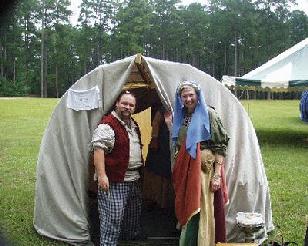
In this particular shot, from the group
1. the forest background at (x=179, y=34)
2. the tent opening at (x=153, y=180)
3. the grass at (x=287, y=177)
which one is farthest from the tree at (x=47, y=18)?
the tent opening at (x=153, y=180)

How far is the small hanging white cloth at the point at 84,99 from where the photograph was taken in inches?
188

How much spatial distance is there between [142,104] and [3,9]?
469 centimetres

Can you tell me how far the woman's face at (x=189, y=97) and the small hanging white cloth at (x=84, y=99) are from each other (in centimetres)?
104

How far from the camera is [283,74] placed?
1284 cm

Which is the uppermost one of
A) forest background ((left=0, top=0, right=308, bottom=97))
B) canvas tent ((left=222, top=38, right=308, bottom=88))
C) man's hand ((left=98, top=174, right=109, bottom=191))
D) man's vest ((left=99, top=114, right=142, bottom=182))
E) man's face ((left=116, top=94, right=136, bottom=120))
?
forest background ((left=0, top=0, right=308, bottom=97))

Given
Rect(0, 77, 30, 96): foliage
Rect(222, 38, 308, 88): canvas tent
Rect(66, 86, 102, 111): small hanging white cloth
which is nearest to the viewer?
Rect(66, 86, 102, 111): small hanging white cloth

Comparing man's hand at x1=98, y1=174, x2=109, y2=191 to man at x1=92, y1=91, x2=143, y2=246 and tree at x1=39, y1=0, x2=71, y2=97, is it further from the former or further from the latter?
tree at x1=39, y1=0, x2=71, y2=97

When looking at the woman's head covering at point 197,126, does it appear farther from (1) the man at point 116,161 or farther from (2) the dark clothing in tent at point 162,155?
(2) the dark clothing in tent at point 162,155

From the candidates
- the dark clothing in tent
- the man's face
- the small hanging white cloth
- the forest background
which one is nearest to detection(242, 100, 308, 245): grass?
the dark clothing in tent

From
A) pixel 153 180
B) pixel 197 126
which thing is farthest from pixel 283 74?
pixel 197 126

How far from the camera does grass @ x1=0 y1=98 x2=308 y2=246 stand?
210 inches

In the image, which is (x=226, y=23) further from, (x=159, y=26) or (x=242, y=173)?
(x=242, y=173)

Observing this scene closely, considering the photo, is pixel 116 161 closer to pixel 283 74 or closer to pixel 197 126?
pixel 197 126

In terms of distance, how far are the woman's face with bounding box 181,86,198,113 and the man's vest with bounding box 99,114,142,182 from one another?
625 mm
